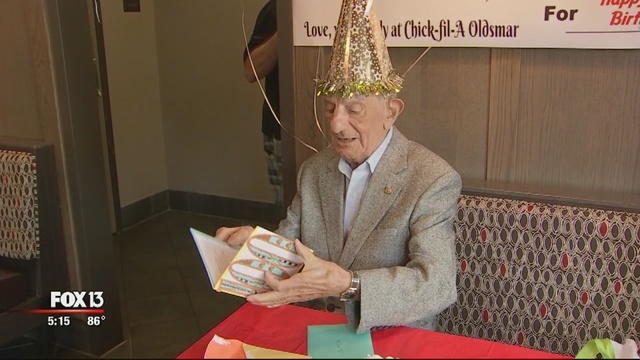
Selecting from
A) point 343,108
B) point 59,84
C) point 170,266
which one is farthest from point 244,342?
point 170,266

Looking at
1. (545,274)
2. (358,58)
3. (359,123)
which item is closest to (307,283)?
(359,123)

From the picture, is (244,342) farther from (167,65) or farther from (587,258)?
(167,65)

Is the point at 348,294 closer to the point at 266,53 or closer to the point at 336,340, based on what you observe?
the point at 336,340

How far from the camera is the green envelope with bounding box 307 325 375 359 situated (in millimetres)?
1062

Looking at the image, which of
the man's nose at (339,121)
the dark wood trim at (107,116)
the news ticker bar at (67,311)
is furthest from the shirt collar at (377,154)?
the dark wood trim at (107,116)

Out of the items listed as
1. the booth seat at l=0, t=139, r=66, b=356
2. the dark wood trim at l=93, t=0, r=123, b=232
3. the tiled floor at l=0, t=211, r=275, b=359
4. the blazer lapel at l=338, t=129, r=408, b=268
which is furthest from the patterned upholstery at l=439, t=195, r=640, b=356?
the dark wood trim at l=93, t=0, r=123, b=232

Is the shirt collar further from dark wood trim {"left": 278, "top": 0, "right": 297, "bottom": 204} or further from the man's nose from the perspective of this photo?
dark wood trim {"left": 278, "top": 0, "right": 297, "bottom": 204}

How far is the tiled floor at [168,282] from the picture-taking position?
8.93ft

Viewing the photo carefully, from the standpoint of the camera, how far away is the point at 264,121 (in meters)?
2.72

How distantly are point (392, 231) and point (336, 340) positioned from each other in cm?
35

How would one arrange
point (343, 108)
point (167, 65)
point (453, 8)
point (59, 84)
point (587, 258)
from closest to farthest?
point (343, 108), point (587, 258), point (453, 8), point (59, 84), point (167, 65)

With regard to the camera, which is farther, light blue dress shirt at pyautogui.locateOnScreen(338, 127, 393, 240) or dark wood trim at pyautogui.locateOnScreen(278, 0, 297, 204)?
dark wood trim at pyautogui.locateOnScreen(278, 0, 297, 204)

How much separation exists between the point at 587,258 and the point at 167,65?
2.16m

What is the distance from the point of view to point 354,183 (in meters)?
1.49
